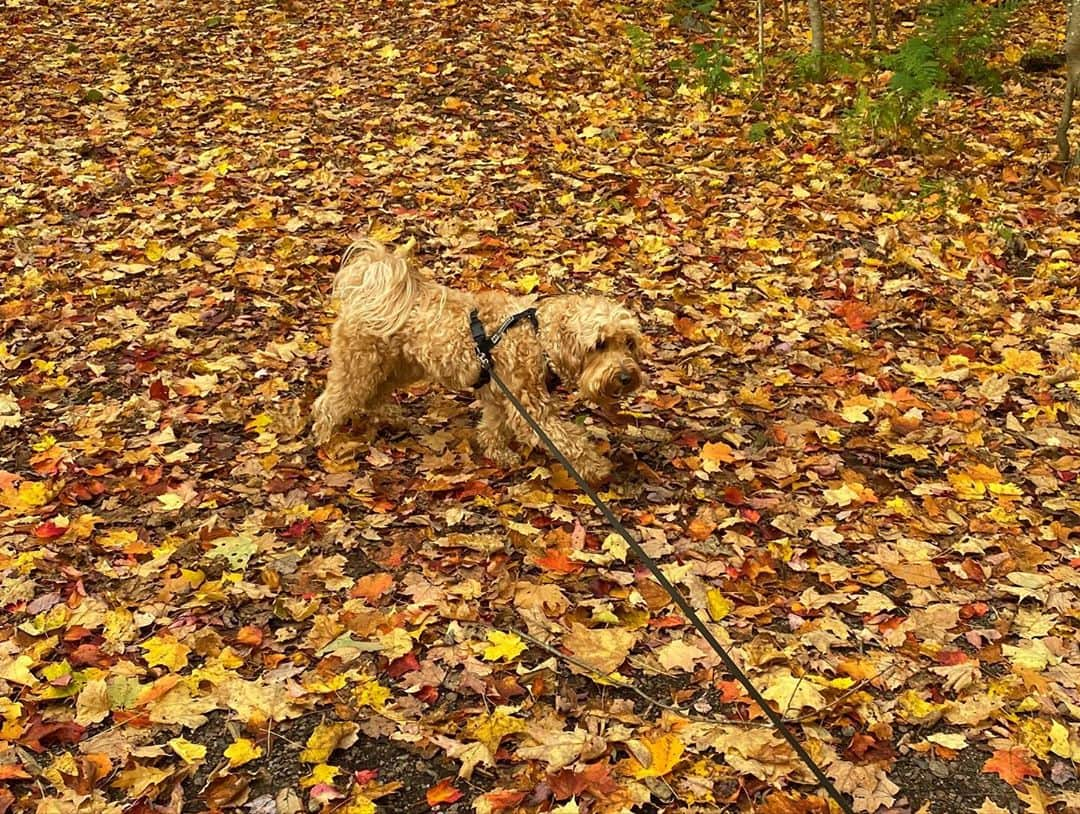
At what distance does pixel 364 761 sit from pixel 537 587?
1420 mm

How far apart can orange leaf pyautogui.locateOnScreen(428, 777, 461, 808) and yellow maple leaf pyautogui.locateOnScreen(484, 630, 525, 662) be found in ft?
2.53

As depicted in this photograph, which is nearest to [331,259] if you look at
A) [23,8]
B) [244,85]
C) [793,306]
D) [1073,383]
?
[793,306]

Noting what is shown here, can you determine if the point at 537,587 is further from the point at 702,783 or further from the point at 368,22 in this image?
the point at 368,22

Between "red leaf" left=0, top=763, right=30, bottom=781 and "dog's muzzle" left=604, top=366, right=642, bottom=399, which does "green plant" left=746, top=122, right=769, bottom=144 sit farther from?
"red leaf" left=0, top=763, right=30, bottom=781

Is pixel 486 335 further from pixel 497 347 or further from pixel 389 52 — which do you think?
pixel 389 52

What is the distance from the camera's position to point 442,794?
3680 mm

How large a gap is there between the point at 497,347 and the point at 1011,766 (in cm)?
364

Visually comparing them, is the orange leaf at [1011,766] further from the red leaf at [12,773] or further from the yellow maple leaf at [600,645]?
the red leaf at [12,773]

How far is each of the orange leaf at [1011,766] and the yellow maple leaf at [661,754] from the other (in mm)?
1361

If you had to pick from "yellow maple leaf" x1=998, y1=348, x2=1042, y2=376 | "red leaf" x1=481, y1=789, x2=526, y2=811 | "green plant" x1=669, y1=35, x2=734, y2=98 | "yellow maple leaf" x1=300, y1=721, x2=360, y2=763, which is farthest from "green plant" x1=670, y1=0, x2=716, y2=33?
"red leaf" x1=481, y1=789, x2=526, y2=811

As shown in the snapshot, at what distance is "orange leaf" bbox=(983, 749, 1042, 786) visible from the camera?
3.74 m

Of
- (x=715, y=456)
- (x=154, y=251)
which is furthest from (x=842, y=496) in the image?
(x=154, y=251)

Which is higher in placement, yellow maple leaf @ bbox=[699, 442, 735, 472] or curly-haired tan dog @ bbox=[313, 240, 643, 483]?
curly-haired tan dog @ bbox=[313, 240, 643, 483]

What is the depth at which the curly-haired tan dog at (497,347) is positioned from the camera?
5477mm
